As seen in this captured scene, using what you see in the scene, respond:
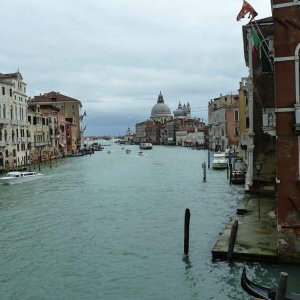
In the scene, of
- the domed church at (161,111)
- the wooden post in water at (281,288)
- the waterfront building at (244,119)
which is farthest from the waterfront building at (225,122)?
the domed church at (161,111)

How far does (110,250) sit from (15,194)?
13.6 metres

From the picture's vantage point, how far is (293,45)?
9.44 m

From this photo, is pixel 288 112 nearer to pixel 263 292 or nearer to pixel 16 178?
pixel 263 292

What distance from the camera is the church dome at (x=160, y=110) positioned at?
16350 cm

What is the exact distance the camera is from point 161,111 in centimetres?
16412

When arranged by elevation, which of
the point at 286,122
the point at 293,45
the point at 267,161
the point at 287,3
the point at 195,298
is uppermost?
the point at 287,3

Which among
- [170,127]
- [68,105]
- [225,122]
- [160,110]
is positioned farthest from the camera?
[160,110]

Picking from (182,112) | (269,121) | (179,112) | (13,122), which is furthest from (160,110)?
(269,121)

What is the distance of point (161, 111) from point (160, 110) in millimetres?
493

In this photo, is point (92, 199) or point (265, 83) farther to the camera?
point (92, 199)

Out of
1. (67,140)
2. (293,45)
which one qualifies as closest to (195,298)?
(293,45)

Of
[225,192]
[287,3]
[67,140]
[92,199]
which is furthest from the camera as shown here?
[67,140]

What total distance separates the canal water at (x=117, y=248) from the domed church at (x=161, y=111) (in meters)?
139

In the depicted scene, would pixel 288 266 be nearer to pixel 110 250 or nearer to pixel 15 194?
pixel 110 250
